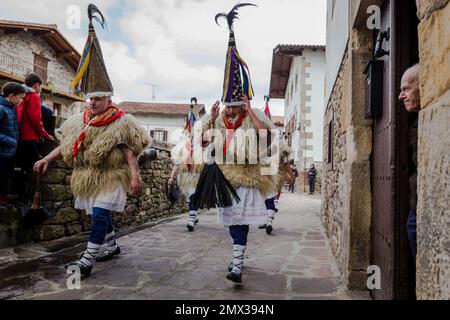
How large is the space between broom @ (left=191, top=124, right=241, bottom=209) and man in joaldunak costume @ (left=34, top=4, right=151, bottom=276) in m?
0.67

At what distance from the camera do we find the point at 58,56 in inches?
833

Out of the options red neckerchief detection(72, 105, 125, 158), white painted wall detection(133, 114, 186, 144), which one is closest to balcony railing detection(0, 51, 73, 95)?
white painted wall detection(133, 114, 186, 144)

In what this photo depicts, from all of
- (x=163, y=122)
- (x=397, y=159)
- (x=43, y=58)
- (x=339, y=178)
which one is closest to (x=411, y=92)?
(x=397, y=159)

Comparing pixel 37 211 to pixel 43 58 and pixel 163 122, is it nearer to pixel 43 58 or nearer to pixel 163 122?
pixel 43 58

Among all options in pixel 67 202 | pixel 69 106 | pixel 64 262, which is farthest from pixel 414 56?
pixel 69 106

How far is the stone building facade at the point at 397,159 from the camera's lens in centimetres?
119

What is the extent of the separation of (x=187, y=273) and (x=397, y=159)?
7.33 ft

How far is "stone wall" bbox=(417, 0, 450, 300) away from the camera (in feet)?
3.75

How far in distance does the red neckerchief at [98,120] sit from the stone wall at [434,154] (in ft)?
9.66

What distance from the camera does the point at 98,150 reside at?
3.52 meters

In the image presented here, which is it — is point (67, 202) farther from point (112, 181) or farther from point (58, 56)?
point (58, 56)

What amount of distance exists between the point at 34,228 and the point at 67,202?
55 centimetres

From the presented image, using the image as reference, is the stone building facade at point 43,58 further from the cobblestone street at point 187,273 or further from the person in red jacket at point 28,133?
the cobblestone street at point 187,273

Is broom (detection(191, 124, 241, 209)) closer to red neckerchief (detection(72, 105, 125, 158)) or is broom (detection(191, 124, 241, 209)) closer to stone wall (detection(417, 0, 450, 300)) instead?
red neckerchief (detection(72, 105, 125, 158))
